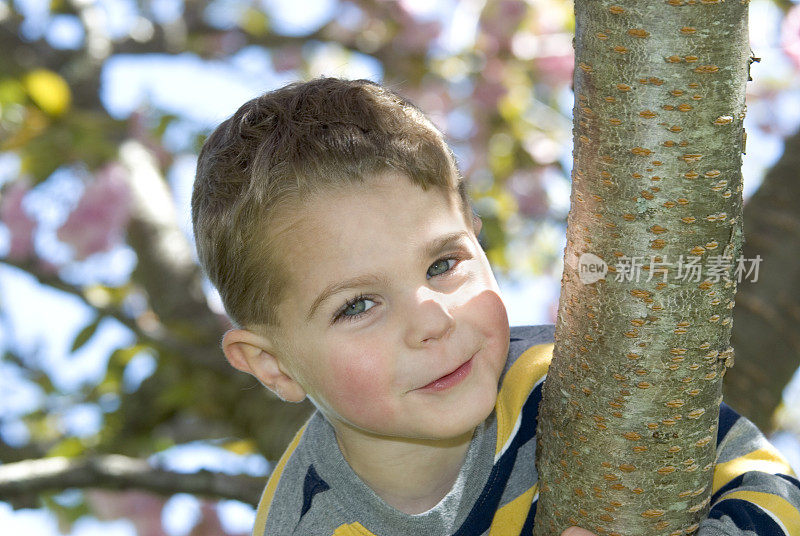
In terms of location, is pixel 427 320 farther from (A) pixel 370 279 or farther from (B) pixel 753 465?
(B) pixel 753 465

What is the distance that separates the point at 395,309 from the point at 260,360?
31 centimetres

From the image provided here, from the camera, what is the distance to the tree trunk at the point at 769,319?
161 cm

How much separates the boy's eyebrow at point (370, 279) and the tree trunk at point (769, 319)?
0.84 m

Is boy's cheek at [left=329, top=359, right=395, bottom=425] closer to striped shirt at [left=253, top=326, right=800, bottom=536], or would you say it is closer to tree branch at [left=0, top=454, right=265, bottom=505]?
striped shirt at [left=253, top=326, right=800, bottom=536]

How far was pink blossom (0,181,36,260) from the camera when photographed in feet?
8.07

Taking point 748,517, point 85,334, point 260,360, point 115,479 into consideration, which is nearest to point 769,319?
point 748,517

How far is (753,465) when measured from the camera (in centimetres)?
102

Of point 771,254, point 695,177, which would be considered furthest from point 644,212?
point 771,254

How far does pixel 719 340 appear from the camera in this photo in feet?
2.68

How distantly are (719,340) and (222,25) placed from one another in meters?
2.63

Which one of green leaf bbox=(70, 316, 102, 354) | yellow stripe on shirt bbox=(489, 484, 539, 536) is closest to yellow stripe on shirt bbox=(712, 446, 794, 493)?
yellow stripe on shirt bbox=(489, 484, 539, 536)

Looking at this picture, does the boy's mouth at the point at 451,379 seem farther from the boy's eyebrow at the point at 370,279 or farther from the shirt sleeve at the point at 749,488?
the shirt sleeve at the point at 749,488

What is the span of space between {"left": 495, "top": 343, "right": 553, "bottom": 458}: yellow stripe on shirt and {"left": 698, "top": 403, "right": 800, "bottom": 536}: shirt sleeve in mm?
253

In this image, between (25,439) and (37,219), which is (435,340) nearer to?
(37,219)
